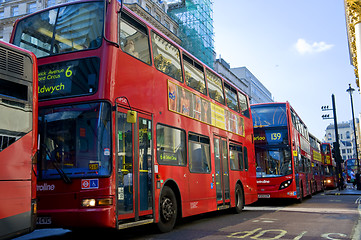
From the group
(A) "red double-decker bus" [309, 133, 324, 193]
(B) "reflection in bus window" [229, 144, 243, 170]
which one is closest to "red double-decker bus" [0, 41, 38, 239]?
(B) "reflection in bus window" [229, 144, 243, 170]

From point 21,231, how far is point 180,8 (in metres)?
51.5

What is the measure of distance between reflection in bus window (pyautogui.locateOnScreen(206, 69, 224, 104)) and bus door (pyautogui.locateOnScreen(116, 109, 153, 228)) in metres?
4.06

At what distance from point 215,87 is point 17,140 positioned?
7851 mm

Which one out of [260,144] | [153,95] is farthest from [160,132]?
[260,144]

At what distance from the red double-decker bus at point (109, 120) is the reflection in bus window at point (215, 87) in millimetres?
1777

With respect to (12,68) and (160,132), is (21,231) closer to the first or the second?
(12,68)

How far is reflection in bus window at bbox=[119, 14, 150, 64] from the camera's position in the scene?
7727 mm

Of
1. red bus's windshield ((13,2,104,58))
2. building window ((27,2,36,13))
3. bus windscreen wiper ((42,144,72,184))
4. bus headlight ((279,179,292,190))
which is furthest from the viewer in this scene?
building window ((27,2,36,13))

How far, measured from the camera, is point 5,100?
17.3 feet

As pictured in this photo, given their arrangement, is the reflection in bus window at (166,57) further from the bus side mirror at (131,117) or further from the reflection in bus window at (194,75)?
the bus side mirror at (131,117)

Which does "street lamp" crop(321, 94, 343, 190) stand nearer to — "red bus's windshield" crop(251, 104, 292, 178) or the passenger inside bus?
"red bus's windshield" crop(251, 104, 292, 178)

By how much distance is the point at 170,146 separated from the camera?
29.7ft

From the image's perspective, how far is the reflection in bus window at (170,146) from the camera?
28.2 feet

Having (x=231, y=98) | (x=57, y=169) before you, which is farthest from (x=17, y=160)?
(x=231, y=98)
